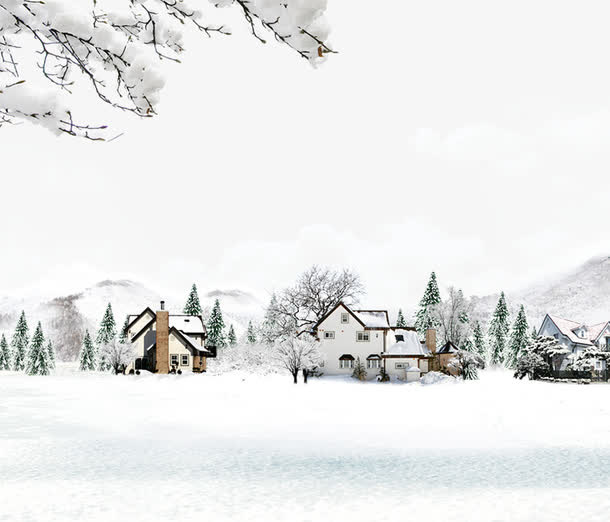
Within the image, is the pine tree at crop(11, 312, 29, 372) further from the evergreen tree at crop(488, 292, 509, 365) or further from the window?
the evergreen tree at crop(488, 292, 509, 365)

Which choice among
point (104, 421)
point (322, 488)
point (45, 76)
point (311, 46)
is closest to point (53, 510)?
point (322, 488)

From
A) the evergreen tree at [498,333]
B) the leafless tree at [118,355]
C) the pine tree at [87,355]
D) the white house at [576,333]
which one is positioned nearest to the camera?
the leafless tree at [118,355]

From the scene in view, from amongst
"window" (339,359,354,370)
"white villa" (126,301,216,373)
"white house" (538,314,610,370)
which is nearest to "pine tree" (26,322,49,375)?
"white villa" (126,301,216,373)

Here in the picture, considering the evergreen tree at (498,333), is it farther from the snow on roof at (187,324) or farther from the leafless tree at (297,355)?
the leafless tree at (297,355)

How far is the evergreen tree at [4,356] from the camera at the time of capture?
312 feet

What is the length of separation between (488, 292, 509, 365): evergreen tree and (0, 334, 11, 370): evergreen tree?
269ft

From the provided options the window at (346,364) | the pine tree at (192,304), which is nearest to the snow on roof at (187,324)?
the pine tree at (192,304)

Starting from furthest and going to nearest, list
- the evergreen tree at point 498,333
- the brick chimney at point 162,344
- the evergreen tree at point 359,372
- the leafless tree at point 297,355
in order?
the evergreen tree at point 498,333 → the brick chimney at point 162,344 → the evergreen tree at point 359,372 → the leafless tree at point 297,355

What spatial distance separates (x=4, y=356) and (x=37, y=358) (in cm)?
3340

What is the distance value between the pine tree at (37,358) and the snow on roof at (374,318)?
143 ft

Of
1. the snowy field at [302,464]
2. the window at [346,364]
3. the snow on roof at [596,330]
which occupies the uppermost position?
the snow on roof at [596,330]

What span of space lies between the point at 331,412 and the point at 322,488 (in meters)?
12.0

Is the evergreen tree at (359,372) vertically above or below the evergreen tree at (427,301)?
below

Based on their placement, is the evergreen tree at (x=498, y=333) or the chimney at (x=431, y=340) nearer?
the chimney at (x=431, y=340)
